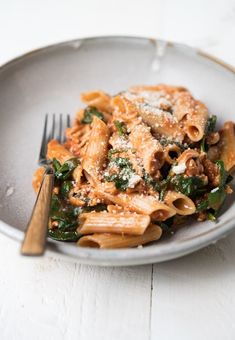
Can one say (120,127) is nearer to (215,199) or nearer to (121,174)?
(121,174)

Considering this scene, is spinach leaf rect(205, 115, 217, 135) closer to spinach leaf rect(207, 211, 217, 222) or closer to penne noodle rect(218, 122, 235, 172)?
penne noodle rect(218, 122, 235, 172)

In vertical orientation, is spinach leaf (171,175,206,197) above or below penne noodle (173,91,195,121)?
below

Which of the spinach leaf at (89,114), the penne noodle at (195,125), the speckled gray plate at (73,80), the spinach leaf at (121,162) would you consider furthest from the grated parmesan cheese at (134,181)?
the spinach leaf at (89,114)

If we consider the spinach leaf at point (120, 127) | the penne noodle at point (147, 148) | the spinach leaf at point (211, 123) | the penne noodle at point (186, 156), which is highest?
the spinach leaf at point (211, 123)

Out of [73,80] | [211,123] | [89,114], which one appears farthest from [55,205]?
[73,80]

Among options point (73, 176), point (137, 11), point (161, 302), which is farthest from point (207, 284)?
point (137, 11)

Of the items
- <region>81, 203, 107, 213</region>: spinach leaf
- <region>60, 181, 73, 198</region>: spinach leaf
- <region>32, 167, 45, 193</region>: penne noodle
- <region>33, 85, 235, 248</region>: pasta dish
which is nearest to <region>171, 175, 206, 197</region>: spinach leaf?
<region>33, 85, 235, 248</region>: pasta dish

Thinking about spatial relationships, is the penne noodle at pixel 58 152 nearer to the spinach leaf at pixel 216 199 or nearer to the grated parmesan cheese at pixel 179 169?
the grated parmesan cheese at pixel 179 169
